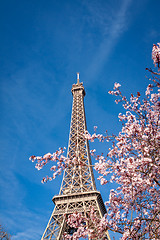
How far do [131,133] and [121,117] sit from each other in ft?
4.37

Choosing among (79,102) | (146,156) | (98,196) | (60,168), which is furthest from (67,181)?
(146,156)

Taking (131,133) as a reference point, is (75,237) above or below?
below

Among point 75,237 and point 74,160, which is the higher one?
point 74,160

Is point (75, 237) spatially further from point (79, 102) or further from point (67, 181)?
point (79, 102)

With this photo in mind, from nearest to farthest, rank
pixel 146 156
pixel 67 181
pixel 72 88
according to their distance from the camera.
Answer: pixel 146 156 → pixel 67 181 → pixel 72 88

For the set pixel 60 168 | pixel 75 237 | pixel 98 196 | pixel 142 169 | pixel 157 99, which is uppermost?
pixel 98 196

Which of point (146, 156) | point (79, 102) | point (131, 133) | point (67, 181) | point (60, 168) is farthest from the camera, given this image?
point (79, 102)

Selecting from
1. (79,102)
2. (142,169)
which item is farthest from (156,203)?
(79,102)

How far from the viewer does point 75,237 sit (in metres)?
7.40

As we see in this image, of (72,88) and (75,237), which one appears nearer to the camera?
(75,237)

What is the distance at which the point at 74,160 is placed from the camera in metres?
6.29

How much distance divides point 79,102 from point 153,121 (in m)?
31.3

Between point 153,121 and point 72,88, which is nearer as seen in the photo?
point 153,121

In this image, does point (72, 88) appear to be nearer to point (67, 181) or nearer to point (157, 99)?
point (67, 181)
